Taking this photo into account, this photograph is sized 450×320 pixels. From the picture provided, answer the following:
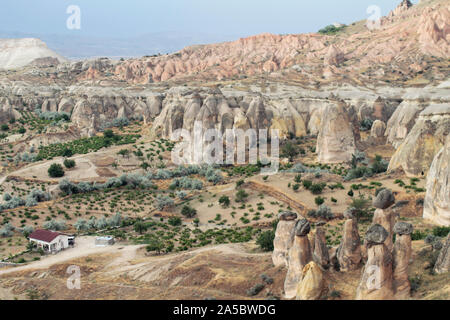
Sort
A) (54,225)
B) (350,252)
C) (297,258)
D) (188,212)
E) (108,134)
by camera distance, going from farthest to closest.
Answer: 1. (108,134)
2. (188,212)
3. (54,225)
4. (350,252)
5. (297,258)

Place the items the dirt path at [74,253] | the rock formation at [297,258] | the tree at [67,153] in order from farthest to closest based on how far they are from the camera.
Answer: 1. the tree at [67,153]
2. the dirt path at [74,253]
3. the rock formation at [297,258]

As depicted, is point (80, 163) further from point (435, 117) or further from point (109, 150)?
point (435, 117)

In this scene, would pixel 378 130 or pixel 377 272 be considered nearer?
pixel 377 272

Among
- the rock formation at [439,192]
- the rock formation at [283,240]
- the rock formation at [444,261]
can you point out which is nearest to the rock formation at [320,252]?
the rock formation at [283,240]

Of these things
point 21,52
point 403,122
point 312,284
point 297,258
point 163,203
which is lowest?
point 163,203

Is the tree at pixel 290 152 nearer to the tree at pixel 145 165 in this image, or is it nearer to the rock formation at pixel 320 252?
the tree at pixel 145 165

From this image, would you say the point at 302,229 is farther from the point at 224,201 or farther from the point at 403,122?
the point at 403,122

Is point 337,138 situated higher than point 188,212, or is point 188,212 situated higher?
point 337,138

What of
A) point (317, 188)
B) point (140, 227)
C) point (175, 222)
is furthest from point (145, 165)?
point (317, 188)
